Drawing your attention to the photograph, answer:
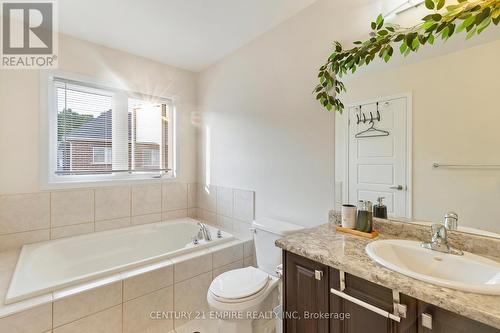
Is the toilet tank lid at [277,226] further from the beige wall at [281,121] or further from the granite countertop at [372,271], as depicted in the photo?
the granite countertop at [372,271]

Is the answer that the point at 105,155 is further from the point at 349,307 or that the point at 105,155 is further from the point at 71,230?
the point at 349,307

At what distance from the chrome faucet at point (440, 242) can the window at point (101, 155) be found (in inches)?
110

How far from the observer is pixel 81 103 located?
7.95 ft

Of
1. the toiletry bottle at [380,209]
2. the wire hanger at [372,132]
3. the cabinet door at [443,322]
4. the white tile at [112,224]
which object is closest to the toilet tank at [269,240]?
the toiletry bottle at [380,209]

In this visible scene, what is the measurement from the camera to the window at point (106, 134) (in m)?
2.30

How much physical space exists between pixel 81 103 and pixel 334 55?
2.42 metres

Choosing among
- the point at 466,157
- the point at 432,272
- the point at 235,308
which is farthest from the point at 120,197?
the point at 466,157

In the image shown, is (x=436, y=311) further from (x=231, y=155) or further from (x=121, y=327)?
(x=231, y=155)

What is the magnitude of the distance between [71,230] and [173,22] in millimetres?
2145

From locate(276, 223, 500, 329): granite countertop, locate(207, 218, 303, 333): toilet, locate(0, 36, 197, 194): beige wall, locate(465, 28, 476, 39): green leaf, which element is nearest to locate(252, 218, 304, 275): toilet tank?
locate(207, 218, 303, 333): toilet

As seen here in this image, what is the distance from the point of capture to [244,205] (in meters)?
2.47

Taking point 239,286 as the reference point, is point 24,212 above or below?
above

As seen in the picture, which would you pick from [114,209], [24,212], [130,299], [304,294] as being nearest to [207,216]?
[114,209]

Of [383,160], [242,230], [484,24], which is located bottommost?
[242,230]
